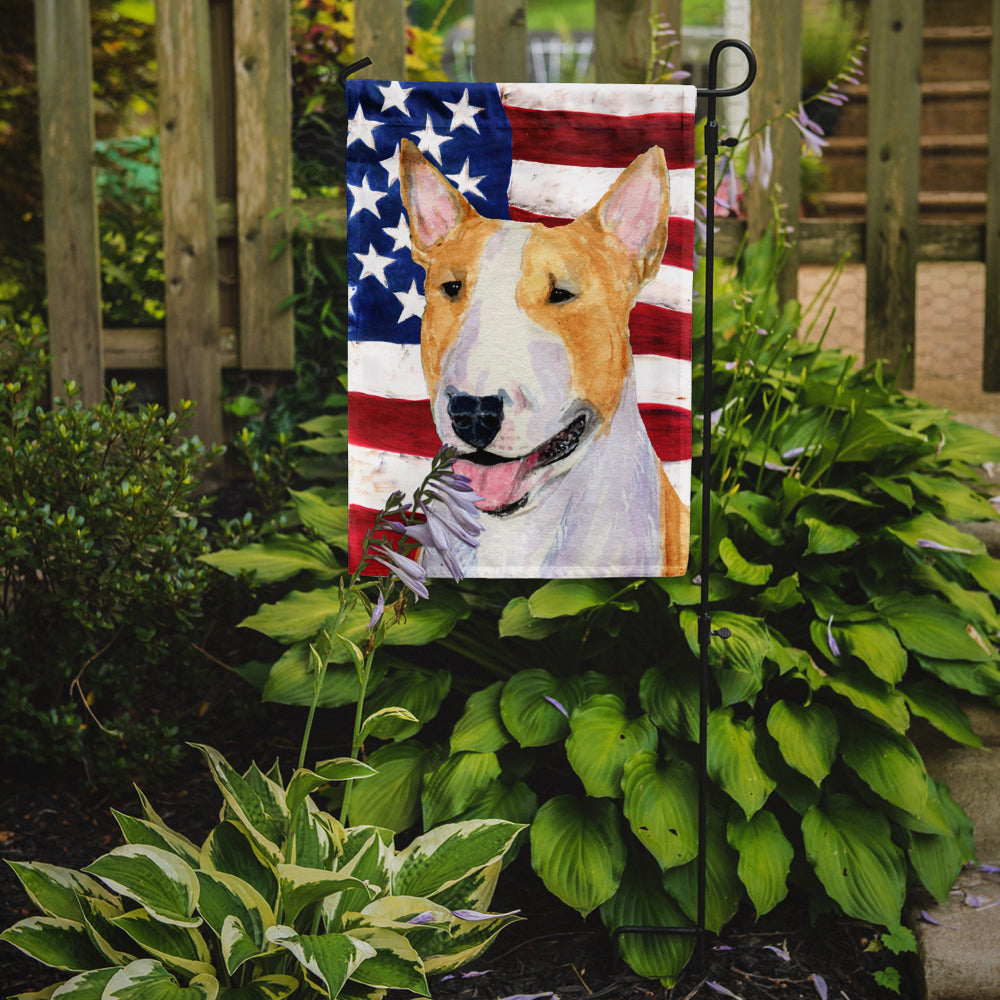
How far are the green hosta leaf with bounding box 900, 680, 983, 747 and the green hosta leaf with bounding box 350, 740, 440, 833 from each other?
1062mm

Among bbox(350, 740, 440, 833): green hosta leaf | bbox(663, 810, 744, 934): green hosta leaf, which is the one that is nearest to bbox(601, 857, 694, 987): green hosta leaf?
bbox(663, 810, 744, 934): green hosta leaf

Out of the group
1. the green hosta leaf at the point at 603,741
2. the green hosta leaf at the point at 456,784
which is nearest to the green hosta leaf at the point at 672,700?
the green hosta leaf at the point at 603,741

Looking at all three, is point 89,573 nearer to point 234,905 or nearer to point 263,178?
point 234,905

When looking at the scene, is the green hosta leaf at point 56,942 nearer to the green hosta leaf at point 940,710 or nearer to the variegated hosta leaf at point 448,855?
the variegated hosta leaf at point 448,855

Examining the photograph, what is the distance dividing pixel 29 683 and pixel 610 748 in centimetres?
141

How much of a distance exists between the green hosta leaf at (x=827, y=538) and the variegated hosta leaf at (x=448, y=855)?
0.92 meters

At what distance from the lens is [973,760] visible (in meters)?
2.36

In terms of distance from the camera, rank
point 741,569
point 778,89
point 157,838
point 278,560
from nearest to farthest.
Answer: point 157,838 < point 741,569 < point 278,560 < point 778,89

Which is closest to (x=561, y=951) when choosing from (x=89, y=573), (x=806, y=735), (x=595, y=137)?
(x=806, y=735)

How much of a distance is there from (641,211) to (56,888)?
5.31 feet

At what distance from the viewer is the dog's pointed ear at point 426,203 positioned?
1965 mm

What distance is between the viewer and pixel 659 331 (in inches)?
78.9

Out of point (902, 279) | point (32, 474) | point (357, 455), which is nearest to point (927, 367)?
point (902, 279)

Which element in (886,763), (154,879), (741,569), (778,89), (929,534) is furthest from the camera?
(778,89)
